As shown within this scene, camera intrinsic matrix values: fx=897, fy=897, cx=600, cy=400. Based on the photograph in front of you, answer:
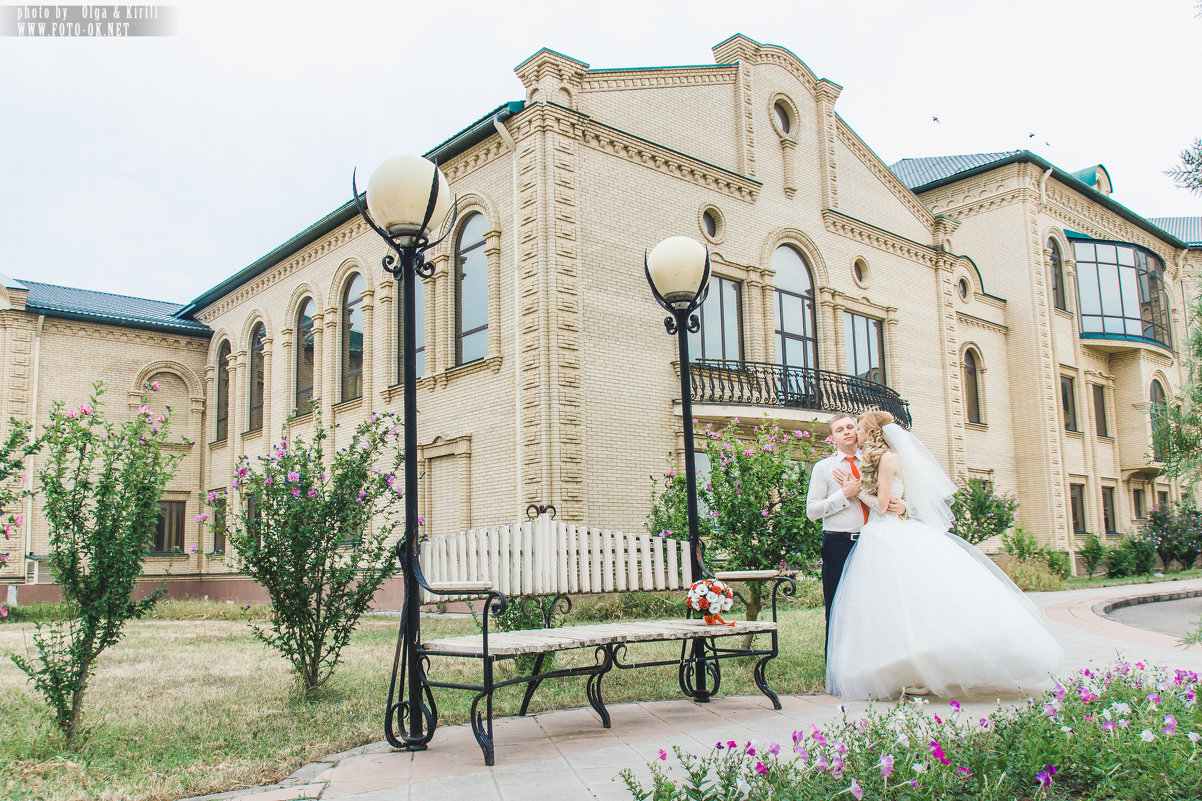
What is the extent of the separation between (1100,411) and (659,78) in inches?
720

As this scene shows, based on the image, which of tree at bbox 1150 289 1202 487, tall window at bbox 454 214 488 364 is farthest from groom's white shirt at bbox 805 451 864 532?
tall window at bbox 454 214 488 364

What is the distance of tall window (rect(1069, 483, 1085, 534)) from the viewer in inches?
961

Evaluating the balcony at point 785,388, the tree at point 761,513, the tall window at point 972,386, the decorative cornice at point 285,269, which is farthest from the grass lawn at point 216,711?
the tall window at point 972,386

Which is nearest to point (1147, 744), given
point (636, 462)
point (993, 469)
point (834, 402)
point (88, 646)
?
point (88, 646)

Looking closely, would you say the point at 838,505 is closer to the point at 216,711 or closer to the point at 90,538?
the point at 216,711

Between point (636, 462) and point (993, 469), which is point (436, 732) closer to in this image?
point (636, 462)

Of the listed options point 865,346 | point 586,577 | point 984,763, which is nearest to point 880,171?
point 865,346

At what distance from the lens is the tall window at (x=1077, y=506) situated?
24406 millimetres

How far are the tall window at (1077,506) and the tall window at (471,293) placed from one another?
57.0 ft

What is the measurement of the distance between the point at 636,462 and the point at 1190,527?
17.4 metres

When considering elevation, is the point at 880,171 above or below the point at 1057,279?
above

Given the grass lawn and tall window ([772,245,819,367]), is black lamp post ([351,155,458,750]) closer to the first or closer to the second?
the grass lawn

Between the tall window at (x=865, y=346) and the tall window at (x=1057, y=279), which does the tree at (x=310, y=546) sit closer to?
the tall window at (x=865, y=346)

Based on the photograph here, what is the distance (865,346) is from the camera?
19891mm
